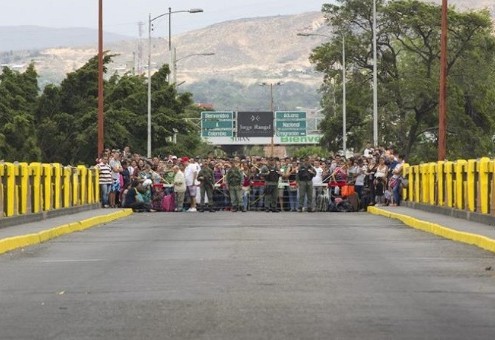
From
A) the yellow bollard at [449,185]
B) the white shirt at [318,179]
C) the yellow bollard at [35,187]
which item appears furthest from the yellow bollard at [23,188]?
the white shirt at [318,179]

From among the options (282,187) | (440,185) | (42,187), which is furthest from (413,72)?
(42,187)

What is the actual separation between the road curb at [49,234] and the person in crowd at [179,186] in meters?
7.74

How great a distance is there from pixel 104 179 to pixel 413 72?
43498 mm

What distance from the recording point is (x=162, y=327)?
454 inches

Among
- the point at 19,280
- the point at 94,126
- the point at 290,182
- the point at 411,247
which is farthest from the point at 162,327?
the point at 94,126

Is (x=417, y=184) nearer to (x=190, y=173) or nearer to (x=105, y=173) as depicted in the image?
(x=190, y=173)

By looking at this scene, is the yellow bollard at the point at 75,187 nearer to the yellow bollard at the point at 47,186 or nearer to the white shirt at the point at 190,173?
the yellow bollard at the point at 47,186

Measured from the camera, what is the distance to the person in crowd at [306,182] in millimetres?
43875

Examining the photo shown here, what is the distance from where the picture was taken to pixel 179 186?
44344mm

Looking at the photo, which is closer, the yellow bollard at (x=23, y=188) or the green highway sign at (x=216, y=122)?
the yellow bollard at (x=23, y=188)

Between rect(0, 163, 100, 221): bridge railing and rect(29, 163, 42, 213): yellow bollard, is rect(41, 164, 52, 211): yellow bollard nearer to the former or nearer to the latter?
rect(0, 163, 100, 221): bridge railing

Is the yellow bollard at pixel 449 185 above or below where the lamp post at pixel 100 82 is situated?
below

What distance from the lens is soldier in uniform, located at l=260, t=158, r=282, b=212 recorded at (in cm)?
4450

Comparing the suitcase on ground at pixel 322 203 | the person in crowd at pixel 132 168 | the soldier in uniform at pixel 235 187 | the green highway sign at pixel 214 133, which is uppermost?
the green highway sign at pixel 214 133
